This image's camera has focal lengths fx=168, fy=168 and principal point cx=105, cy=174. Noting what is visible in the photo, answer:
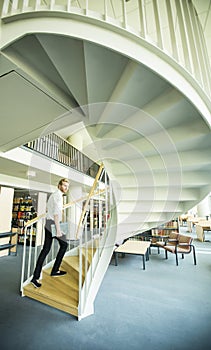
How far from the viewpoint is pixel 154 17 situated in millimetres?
1752

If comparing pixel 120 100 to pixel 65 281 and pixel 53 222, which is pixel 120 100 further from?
pixel 65 281

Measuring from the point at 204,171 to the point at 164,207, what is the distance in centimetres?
79

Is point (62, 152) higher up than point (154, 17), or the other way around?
point (62, 152)

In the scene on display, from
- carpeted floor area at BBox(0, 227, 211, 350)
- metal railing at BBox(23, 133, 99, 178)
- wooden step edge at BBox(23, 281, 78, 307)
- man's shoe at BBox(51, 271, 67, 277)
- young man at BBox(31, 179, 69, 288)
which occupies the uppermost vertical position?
metal railing at BBox(23, 133, 99, 178)

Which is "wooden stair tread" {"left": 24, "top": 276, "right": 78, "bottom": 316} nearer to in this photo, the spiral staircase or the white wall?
the spiral staircase

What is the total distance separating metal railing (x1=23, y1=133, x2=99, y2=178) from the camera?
5.29m

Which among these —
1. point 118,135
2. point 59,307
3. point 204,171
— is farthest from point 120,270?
point 118,135

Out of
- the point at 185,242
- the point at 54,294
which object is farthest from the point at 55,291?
the point at 185,242

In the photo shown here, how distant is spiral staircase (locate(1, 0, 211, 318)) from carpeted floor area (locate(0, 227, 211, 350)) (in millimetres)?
1043

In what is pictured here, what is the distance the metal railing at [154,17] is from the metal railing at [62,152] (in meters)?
3.18

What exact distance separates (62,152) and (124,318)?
18.7ft

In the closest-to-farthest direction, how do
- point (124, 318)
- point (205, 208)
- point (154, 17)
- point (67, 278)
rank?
point (154, 17), point (124, 318), point (67, 278), point (205, 208)

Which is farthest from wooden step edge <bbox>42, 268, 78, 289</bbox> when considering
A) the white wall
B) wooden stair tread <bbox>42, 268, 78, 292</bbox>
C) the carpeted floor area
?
the white wall

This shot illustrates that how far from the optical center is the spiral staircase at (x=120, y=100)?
106cm
